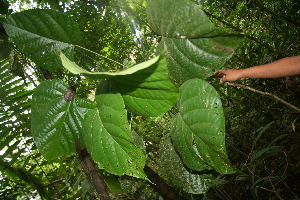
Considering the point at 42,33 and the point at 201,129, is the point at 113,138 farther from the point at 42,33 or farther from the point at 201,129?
the point at 42,33

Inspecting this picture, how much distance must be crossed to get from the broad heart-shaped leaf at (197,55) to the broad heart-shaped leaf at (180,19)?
1 centimetres

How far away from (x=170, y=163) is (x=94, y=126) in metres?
0.16

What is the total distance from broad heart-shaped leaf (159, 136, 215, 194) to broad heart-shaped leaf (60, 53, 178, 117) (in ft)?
0.37

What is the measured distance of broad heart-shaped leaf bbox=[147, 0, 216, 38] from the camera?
29 cm

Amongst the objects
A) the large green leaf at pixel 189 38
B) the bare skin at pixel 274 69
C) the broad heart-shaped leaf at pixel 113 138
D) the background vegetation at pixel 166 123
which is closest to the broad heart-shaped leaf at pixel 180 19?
the large green leaf at pixel 189 38

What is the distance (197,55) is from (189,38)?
28mm

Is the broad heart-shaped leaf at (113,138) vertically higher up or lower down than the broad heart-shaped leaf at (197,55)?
lower down

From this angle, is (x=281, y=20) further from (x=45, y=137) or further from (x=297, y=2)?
(x=45, y=137)

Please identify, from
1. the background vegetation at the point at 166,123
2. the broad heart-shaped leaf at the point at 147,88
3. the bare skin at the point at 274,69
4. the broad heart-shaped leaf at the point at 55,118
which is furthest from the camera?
the background vegetation at the point at 166,123

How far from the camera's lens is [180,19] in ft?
0.98

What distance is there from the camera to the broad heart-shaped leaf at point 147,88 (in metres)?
0.21

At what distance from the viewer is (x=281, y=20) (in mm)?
2084

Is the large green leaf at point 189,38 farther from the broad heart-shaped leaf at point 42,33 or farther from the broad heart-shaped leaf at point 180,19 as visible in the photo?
the broad heart-shaped leaf at point 42,33

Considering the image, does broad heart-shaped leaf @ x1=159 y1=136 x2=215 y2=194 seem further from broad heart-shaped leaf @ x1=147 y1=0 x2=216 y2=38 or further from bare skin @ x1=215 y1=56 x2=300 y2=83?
bare skin @ x1=215 y1=56 x2=300 y2=83
